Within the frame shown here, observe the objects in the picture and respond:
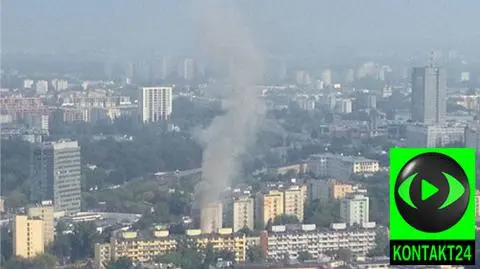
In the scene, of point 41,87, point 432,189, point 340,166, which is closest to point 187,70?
point 41,87

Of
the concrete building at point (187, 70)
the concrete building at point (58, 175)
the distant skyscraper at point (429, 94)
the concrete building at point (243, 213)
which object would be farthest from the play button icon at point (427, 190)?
the distant skyscraper at point (429, 94)

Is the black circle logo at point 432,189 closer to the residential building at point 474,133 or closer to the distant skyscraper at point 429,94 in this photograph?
the residential building at point 474,133

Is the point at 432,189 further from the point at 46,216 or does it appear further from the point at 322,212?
the point at 322,212

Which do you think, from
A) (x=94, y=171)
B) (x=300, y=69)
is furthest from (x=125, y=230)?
(x=300, y=69)

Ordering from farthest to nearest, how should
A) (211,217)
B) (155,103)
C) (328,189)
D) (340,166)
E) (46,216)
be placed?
(155,103)
(340,166)
(328,189)
(211,217)
(46,216)

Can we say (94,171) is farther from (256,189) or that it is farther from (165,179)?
(256,189)

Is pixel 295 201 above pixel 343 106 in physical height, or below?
below
